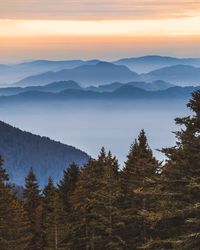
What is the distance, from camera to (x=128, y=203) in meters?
26.6

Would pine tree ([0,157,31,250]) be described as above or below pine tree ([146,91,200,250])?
above

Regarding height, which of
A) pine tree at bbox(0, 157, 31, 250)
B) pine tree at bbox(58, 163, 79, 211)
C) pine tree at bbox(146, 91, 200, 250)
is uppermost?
pine tree at bbox(58, 163, 79, 211)

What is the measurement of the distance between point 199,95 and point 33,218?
35.6 metres

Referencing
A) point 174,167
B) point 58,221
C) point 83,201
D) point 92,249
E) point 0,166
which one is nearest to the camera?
point 174,167

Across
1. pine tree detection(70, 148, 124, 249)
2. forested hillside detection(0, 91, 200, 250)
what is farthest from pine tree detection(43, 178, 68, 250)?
pine tree detection(70, 148, 124, 249)

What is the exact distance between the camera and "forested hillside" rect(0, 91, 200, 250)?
13164mm

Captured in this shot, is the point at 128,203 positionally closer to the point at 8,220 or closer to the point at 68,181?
the point at 8,220

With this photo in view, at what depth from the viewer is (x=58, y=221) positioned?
3981 centimetres

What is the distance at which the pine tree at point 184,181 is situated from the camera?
12.8m

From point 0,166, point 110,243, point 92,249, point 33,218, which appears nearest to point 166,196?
point 110,243

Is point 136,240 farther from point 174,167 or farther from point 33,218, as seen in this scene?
point 33,218

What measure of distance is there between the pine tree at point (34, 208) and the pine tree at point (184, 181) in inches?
Answer: 1276

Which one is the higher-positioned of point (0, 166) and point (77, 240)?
point (0, 166)

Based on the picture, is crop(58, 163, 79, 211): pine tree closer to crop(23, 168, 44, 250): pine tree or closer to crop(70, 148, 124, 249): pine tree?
crop(23, 168, 44, 250): pine tree
